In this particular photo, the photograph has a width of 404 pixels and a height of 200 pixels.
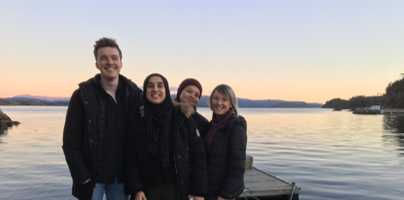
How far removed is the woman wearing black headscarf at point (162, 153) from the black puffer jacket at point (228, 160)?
272mm

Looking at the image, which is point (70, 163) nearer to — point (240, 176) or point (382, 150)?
point (240, 176)

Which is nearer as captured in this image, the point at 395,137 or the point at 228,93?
the point at 228,93

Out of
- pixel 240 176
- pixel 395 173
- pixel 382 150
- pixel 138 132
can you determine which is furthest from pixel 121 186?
pixel 382 150

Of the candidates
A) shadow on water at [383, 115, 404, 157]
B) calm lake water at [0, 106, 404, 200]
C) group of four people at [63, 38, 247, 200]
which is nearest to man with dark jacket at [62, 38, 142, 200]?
group of four people at [63, 38, 247, 200]

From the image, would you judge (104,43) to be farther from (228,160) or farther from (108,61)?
(228,160)

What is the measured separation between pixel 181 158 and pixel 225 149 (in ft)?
2.04

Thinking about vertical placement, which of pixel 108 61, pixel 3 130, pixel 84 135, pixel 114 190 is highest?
pixel 108 61

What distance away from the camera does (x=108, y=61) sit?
3152mm

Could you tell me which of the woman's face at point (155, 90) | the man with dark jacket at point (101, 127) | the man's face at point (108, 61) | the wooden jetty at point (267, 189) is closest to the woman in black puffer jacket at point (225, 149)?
the woman's face at point (155, 90)

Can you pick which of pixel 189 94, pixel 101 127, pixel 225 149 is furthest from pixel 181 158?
pixel 189 94

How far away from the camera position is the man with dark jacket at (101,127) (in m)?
3.01

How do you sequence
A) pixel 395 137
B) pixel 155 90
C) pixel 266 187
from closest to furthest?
pixel 155 90
pixel 266 187
pixel 395 137

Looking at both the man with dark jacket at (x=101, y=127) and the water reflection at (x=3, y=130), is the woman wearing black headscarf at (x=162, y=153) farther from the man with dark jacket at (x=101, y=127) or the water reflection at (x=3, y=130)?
the water reflection at (x=3, y=130)

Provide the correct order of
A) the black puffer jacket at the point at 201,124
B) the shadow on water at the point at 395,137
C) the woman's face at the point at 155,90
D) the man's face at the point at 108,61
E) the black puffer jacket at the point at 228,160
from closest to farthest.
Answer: the woman's face at the point at 155,90 → the man's face at the point at 108,61 → the black puffer jacket at the point at 228,160 → the black puffer jacket at the point at 201,124 → the shadow on water at the point at 395,137
